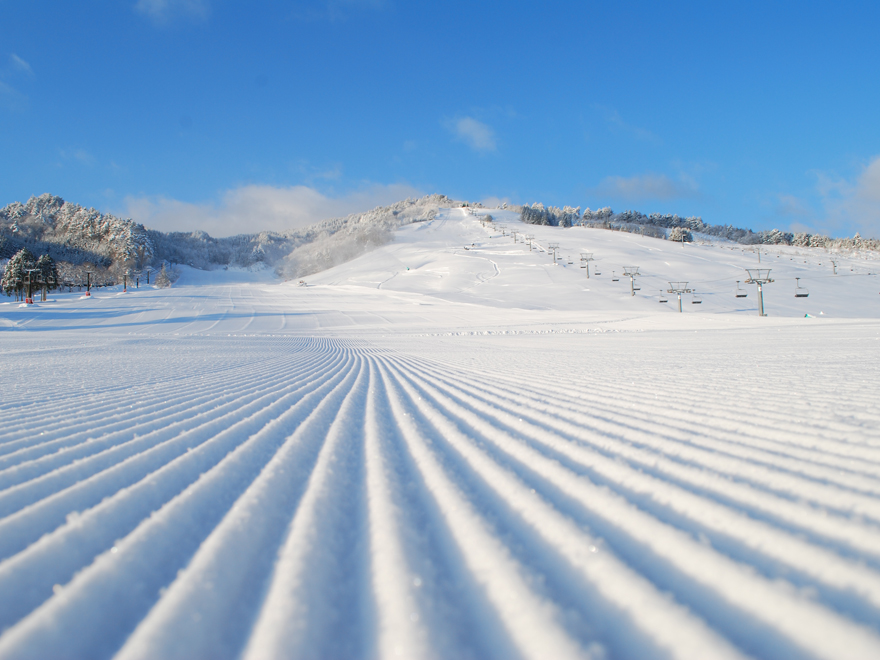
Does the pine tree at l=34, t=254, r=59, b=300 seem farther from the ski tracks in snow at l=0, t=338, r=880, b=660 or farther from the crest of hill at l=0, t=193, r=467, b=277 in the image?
the ski tracks in snow at l=0, t=338, r=880, b=660

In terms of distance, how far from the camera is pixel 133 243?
9444cm

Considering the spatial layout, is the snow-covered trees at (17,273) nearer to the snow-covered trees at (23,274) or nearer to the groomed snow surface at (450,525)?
the snow-covered trees at (23,274)

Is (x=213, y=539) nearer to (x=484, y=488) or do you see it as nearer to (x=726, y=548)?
(x=484, y=488)

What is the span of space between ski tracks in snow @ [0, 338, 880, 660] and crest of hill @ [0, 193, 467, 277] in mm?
88466

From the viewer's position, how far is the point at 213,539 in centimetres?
125

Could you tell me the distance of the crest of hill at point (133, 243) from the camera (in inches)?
3654

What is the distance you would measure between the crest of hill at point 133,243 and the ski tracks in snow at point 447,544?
3483 inches

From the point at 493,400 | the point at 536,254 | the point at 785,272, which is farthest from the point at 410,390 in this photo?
the point at 785,272

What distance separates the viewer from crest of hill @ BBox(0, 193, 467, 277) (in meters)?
92.8

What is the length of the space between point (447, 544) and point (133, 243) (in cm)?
11706

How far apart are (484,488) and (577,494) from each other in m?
0.34

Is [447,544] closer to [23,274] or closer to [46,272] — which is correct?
[23,274]

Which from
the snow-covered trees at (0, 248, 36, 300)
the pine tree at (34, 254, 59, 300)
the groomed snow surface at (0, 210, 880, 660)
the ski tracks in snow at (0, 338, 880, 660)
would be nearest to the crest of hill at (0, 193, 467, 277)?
the pine tree at (34, 254, 59, 300)

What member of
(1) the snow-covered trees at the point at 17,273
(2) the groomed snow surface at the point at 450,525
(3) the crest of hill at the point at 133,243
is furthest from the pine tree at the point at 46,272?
(2) the groomed snow surface at the point at 450,525
